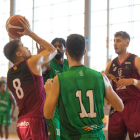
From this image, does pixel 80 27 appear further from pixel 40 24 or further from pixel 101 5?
pixel 40 24

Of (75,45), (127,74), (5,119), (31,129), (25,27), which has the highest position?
(25,27)

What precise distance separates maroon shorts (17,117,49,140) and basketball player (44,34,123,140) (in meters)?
0.80

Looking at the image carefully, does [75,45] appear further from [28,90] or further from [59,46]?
[59,46]

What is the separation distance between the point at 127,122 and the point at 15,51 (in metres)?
2.27

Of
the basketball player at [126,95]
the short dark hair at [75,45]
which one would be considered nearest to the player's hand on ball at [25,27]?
the short dark hair at [75,45]

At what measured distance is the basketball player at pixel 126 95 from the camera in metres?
3.67

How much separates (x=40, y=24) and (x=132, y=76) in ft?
34.2

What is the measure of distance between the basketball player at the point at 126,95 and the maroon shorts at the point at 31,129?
1508 millimetres

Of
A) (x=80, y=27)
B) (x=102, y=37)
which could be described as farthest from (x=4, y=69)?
(x=102, y=37)

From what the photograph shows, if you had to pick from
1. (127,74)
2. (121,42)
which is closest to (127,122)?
(127,74)

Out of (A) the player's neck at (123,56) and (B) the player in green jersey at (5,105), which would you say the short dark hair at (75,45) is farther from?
(B) the player in green jersey at (5,105)

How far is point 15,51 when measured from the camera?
3.02m

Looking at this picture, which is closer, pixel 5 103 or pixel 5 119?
pixel 5 119

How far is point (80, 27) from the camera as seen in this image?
1210 centimetres
